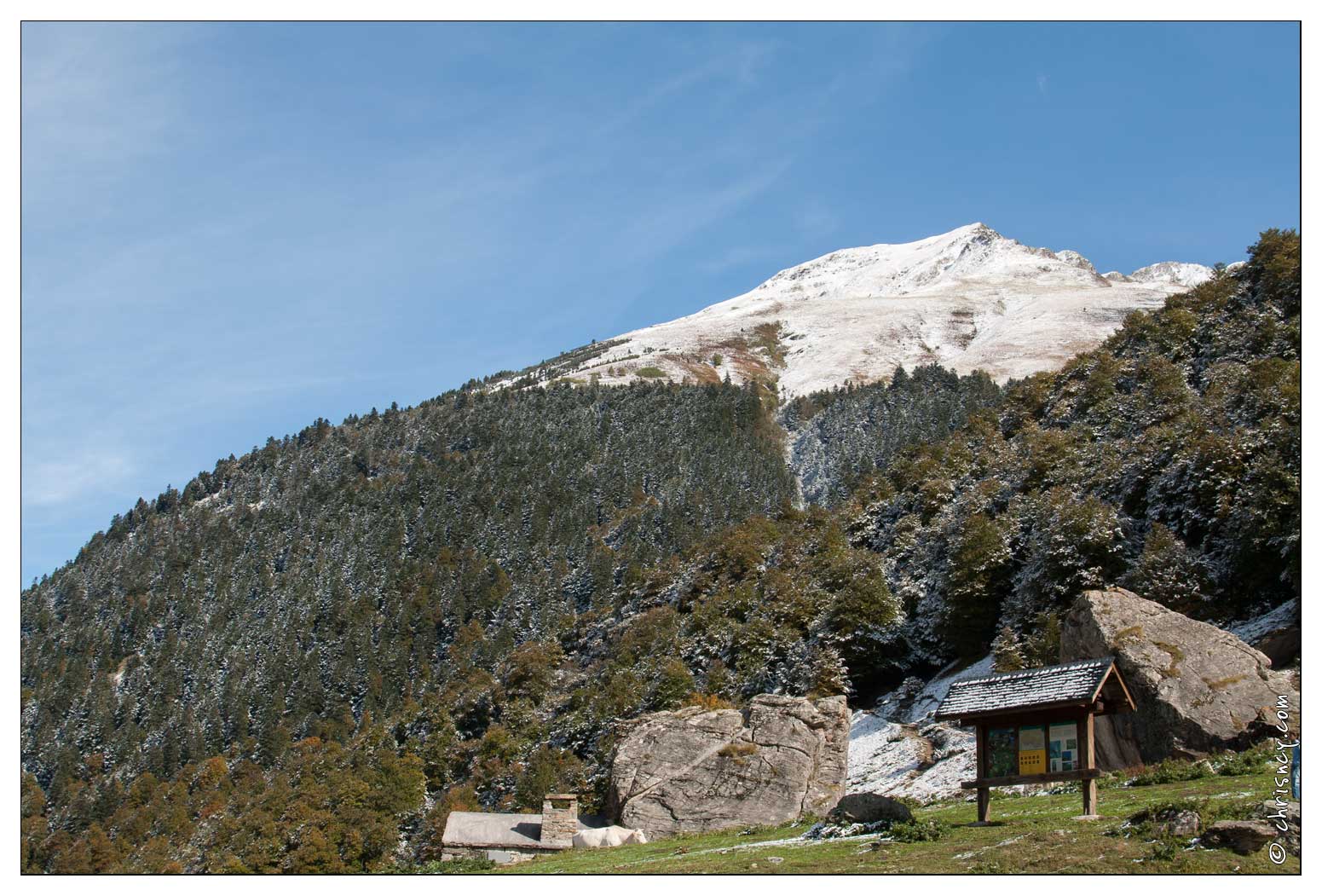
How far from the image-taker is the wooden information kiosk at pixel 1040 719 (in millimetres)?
25156

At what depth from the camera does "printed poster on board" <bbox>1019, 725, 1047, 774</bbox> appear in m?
25.8

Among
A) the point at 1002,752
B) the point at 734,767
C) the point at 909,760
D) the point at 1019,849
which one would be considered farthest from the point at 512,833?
the point at 1019,849

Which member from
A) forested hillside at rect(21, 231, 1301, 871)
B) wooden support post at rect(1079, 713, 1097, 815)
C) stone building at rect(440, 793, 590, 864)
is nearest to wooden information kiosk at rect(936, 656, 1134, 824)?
wooden support post at rect(1079, 713, 1097, 815)

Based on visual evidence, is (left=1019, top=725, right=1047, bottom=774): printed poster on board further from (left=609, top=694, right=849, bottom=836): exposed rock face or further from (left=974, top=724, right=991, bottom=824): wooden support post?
(left=609, top=694, right=849, bottom=836): exposed rock face

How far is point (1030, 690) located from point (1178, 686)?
31.5 ft

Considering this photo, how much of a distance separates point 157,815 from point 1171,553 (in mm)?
90951

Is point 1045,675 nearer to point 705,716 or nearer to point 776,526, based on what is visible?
Answer: point 705,716

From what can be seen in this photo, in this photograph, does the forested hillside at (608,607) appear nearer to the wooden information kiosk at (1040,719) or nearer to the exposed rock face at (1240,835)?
the wooden information kiosk at (1040,719)

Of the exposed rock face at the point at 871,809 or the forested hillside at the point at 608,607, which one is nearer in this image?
the exposed rock face at the point at 871,809

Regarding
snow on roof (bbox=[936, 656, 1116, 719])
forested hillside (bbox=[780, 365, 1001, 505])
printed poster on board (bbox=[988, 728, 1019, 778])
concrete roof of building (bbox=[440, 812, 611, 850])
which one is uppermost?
forested hillside (bbox=[780, 365, 1001, 505])

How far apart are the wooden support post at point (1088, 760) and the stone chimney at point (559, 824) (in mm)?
18986

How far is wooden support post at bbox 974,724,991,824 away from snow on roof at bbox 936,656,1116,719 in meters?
0.67

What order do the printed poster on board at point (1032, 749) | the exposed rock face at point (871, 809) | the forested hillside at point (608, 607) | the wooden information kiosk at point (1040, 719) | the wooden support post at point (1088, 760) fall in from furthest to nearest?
the forested hillside at point (608, 607), the exposed rock face at point (871, 809), the printed poster on board at point (1032, 749), the wooden information kiosk at point (1040, 719), the wooden support post at point (1088, 760)

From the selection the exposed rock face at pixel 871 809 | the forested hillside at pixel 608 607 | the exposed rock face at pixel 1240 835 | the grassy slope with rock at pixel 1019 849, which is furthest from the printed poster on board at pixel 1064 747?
the forested hillside at pixel 608 607
